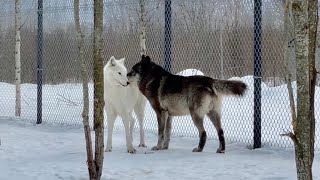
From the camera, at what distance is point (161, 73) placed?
323 inches

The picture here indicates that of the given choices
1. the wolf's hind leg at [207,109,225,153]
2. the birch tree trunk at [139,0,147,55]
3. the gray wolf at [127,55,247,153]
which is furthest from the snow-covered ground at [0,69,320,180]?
the birch tree trunk at [139,0,147,55]

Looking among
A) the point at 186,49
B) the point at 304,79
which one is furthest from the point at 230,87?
the point at 304,79

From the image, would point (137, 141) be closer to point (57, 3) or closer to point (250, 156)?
point (250, 156)

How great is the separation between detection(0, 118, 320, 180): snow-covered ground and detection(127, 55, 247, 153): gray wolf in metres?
0.36

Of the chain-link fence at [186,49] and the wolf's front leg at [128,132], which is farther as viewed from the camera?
the chain-link fence at [186,49]

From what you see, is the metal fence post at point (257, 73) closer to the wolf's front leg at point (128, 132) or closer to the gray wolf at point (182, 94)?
the gray wolf at point (182, 94)

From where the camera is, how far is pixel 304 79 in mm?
3016

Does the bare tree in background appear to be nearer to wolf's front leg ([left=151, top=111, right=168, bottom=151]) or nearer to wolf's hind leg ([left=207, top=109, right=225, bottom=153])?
wolf's hind leg ([left=207, top=109, right=225, bottom=153])

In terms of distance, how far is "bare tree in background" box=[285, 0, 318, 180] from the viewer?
2.99m

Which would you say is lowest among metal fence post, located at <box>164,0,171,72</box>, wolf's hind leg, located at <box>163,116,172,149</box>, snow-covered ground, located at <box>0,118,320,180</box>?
snow-covered ground, located at <box>0,118,320,180</box>

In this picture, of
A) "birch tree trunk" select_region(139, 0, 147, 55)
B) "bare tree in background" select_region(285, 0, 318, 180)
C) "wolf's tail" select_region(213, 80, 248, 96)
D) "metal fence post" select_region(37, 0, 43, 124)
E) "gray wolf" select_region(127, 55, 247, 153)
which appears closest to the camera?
"bare tree in background" select_region(285, 0, 318, 180)

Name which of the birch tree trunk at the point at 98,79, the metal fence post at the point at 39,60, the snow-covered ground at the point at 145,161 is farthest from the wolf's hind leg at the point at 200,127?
the metal fence post at the point at 39,60

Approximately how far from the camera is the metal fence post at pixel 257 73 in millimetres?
7531

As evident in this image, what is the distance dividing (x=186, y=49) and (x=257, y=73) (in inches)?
73.6
